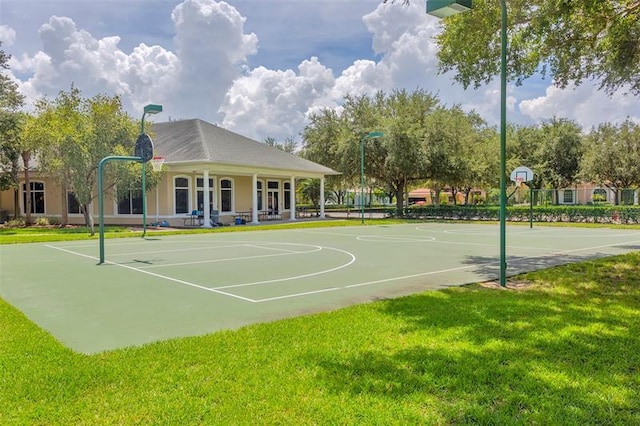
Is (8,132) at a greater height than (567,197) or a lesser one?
greater

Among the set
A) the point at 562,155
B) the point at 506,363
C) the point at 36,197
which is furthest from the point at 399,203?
the point at 506,363

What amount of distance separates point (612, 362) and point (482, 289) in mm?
3724

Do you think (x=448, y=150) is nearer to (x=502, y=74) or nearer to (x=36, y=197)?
(x=502, y=74)

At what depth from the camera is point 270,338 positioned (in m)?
5.27

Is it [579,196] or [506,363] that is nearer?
[506,363]

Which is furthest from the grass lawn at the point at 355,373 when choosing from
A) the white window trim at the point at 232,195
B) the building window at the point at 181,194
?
the white window trim at the point at 232,195

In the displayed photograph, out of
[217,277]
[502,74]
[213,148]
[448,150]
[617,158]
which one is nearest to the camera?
[502,74]

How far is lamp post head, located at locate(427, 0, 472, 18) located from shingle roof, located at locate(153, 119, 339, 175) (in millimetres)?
18064

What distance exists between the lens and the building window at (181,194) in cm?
2641

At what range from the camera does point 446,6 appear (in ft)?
25.0

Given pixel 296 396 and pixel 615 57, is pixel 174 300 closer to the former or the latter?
pixel 296 396

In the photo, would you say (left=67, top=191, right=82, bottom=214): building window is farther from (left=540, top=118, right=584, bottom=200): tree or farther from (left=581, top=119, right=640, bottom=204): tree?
(left=540, top=118, right=584, bottom=200): tree

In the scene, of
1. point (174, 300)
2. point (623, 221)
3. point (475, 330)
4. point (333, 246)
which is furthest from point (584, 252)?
point (623, 221)

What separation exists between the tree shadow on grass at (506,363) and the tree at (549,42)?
572 cm
